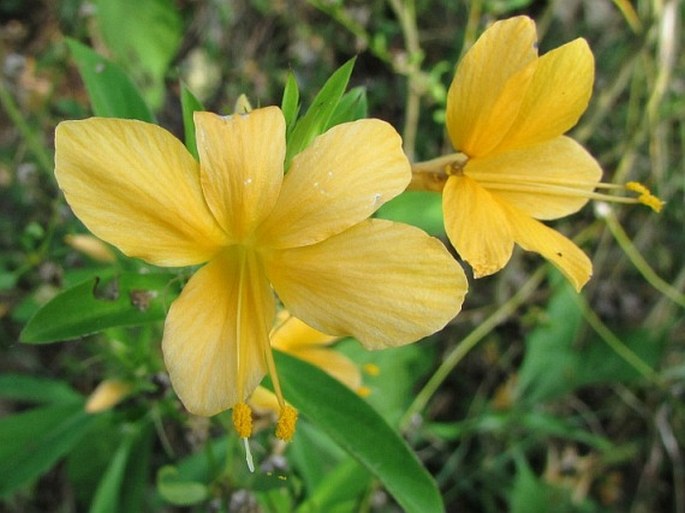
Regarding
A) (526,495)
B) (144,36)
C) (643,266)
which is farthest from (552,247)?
(144,36)

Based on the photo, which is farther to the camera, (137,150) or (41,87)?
(41,87)

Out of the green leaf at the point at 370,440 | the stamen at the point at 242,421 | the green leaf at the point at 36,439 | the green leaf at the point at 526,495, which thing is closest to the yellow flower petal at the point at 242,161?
the stamen at the point at 242,421

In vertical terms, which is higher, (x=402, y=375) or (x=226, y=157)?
(x=226, y=157)

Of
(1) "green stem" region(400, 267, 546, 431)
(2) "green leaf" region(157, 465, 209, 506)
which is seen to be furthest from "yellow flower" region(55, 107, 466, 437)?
(1) "green stem" region(400, 267, 546, 431)

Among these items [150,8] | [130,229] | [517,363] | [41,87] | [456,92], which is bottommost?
[517,363]

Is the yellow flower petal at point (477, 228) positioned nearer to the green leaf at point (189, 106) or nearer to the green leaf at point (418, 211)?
the green leaf at point (189, 106)

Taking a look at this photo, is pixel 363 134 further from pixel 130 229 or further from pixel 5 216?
pixel 5 216

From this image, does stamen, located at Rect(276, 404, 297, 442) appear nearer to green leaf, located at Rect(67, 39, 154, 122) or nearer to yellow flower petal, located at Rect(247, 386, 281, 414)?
yellow flower petal, located at Rect(247, 386, 281, 414)

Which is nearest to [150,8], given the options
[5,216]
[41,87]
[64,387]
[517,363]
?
[41,87]
